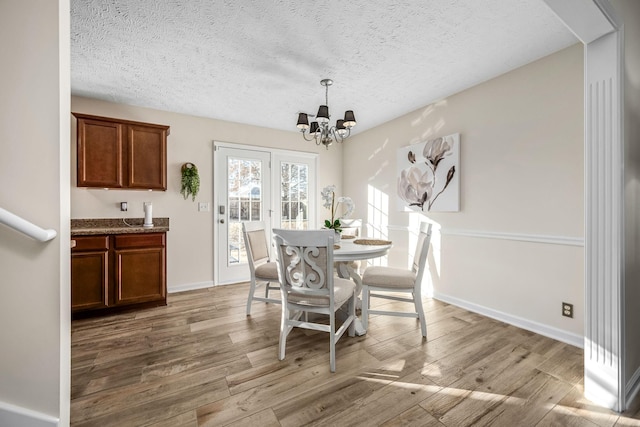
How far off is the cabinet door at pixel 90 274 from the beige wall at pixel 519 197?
12.3 feet

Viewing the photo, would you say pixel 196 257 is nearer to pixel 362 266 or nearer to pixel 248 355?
pixel 248 355

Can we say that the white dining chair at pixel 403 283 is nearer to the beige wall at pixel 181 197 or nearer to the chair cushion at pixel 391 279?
the chair cushion at pixel 391 279

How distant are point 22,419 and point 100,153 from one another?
9.23 feet

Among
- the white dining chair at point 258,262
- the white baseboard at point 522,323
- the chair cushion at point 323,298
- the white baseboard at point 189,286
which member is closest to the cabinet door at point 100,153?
the white baseboard at point 189,286

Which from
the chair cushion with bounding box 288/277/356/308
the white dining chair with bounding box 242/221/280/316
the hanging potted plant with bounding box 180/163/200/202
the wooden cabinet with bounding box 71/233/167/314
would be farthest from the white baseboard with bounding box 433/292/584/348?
the hanging potted plant with bounding box 180/163/200/202

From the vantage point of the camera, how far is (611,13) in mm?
1369

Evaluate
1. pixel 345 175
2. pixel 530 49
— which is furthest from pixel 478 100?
pixel 345 175

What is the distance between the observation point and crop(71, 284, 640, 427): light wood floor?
4.69 feet

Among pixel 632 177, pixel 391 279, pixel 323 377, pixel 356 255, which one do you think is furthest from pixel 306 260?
pixel 632 177

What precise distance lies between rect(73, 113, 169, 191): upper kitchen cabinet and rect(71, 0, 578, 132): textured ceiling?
395 millimetres

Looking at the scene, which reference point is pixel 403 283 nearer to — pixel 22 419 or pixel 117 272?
pixel 22 419

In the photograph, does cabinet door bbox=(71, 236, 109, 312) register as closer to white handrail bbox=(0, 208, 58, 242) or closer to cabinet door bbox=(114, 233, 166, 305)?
cabinet door bbox=(114, 233, 166, 305)

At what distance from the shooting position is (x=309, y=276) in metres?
1.90

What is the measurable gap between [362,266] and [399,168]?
6.02ft
